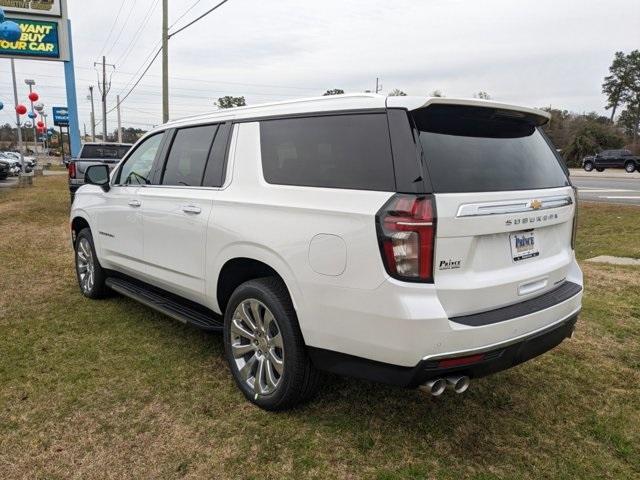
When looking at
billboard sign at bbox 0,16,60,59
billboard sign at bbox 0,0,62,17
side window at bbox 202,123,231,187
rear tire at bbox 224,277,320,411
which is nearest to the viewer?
rear tire at bbox 224,277,320,411

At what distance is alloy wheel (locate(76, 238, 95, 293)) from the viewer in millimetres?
5340

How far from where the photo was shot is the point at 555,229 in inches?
118

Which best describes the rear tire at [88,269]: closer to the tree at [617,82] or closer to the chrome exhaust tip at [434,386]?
the chrome exhaust tip at [434,386]

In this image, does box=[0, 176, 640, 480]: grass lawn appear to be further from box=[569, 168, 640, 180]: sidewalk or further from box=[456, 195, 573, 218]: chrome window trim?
box=[569, 168, 640, 180]: sidewalk

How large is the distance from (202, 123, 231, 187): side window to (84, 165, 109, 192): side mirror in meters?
1.74

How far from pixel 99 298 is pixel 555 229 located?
14.6ft

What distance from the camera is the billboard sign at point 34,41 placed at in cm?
1844

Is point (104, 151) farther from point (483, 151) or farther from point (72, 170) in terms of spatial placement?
point (483, 151)

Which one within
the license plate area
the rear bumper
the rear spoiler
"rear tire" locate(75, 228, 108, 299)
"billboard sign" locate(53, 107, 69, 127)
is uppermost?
"billboard sign" locate(53, 107, 69, 127)

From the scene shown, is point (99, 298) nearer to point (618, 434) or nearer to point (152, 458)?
point (152, 458)

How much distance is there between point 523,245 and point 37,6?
820 inches

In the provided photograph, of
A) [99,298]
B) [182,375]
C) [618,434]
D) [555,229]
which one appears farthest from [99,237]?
[618,434]

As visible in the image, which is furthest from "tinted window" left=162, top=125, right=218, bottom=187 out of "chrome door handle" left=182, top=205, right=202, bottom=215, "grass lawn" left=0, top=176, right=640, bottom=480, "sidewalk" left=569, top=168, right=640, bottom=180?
"sidewalk" left=569, top=168, right=640, bottom=180

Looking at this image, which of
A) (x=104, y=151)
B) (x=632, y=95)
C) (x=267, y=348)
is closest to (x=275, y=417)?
(x=267, y=348)
